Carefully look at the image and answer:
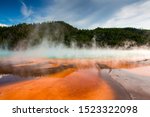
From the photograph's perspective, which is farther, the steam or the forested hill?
the forested hill

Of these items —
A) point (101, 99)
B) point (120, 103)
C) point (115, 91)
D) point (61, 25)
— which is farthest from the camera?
point (61, 25)

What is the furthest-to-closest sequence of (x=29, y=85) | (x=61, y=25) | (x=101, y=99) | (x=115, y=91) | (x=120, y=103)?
(x=61, y=25), (x=29, y=85), (x=115, y=91), (x=101, y=99), (x=120, y=103)

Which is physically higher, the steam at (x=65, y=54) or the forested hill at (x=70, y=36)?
the forested hill at (x=70, y=36)

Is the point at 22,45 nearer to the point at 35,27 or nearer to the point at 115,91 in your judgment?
the point at 35,27

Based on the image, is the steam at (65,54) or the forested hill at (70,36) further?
the forested hill at (70,36)

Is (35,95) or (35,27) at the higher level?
(35,27)

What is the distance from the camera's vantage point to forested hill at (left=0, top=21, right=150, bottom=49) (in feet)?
115

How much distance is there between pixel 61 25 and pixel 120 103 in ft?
138

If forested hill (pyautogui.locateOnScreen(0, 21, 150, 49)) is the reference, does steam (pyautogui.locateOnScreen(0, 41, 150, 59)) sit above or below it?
below

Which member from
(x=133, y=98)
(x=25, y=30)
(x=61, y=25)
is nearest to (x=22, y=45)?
(x=25, y=30)

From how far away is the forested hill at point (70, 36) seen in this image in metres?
35.2

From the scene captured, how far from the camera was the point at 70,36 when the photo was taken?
48.4 m

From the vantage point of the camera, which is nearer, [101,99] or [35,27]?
[101,99]

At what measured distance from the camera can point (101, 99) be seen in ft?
21.7
